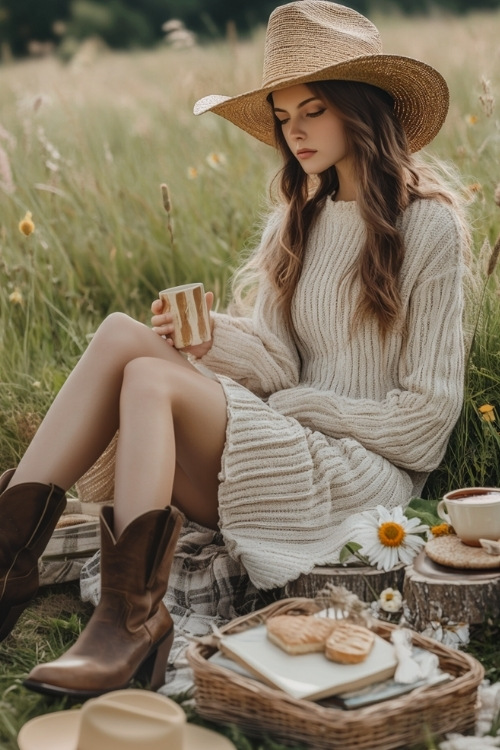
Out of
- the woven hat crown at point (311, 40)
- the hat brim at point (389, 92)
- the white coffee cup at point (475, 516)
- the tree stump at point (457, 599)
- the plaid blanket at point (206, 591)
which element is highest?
the woven hat crown at point (311, 40)

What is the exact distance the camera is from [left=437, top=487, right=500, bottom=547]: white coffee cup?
2490 millimetres

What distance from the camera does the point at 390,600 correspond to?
2.62 metres

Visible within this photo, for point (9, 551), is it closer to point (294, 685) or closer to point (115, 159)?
point (294, 685)

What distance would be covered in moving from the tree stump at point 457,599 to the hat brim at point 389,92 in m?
1.43

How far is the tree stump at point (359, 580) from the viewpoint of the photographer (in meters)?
2.69

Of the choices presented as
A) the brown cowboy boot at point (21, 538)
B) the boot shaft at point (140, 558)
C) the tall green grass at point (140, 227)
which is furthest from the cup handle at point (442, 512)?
the brown cowboy boot at point (21, 538)

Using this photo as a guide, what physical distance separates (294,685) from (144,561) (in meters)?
0.49

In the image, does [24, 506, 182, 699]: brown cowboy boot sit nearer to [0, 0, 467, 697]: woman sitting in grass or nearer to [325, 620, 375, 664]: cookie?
[0, 0, 467, 697]: woman sitting in grass

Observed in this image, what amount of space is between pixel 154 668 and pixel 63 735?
0.37 meters

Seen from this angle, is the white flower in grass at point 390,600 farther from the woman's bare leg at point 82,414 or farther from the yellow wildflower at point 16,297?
the yellow wildflower at point 16,297

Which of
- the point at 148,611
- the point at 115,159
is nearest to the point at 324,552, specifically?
the point at 148,611

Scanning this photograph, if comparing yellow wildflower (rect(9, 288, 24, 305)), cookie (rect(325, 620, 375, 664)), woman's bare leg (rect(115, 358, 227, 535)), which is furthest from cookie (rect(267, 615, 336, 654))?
yellow wildflower (rect(9, 288, 24, 305))

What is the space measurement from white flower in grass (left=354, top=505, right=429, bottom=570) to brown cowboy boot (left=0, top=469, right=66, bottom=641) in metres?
0.81

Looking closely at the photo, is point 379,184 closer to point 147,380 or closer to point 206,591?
point 147,380
